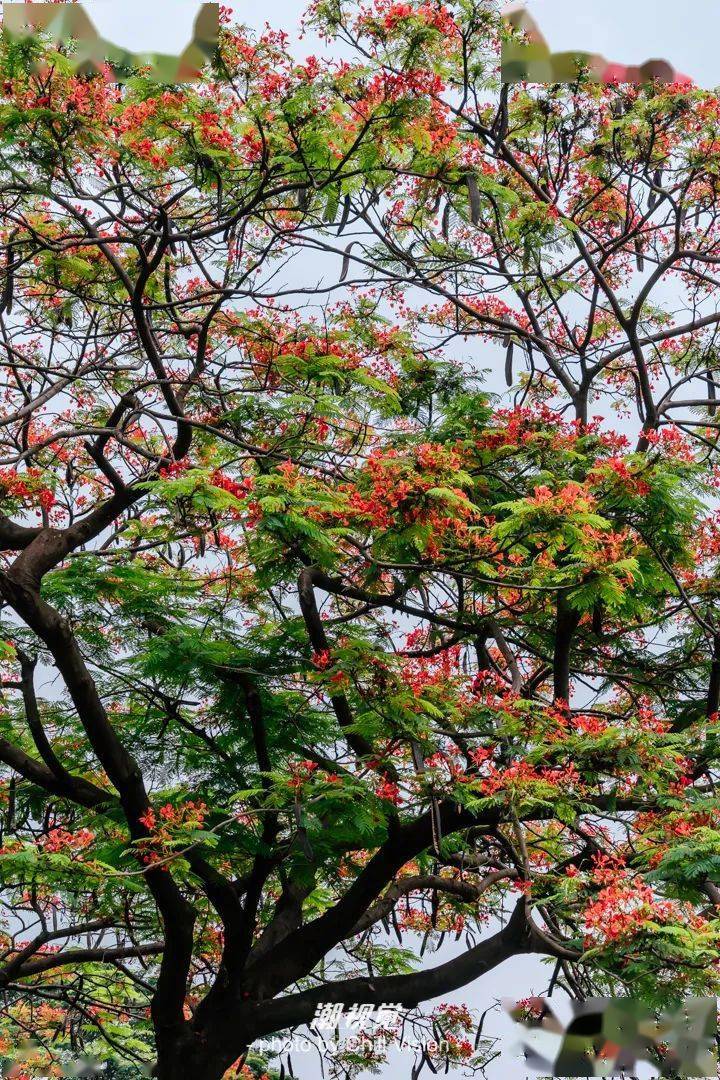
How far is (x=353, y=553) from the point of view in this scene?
7.92m

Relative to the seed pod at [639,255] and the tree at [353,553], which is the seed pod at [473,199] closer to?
the tree at [353,553]

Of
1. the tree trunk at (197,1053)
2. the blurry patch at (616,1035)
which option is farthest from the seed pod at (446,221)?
A: the blurry patch at (616,1035)

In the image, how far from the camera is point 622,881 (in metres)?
5.22

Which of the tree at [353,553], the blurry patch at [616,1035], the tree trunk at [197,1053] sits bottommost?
the blurry patch at [616,1035]

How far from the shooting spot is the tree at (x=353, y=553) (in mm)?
5891

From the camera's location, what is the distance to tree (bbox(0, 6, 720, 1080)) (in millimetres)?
5891

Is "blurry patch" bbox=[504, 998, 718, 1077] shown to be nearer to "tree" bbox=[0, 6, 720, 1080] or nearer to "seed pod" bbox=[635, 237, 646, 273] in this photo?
"tree" bbox=[0, 6, 720, 1080]

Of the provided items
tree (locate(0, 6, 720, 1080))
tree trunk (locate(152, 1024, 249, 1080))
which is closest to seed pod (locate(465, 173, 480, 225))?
tree (locate(0, 6, 720, 1080))

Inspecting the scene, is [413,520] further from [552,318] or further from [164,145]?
[552,318]

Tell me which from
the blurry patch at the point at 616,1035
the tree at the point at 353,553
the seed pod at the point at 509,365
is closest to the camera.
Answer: the blurry patch at the point at 616,1035

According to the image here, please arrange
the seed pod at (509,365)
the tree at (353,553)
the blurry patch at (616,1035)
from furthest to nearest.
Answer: the seed pod at (509,365) < the tree at (353,553) < the blurry patch at (616,1035)

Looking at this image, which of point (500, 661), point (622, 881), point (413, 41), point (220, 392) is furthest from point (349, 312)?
point (622, 881)

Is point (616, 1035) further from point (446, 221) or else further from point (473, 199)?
point (446, 221)

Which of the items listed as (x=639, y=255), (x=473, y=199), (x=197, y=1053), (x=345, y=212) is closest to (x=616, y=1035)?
(x=473, y=199)
